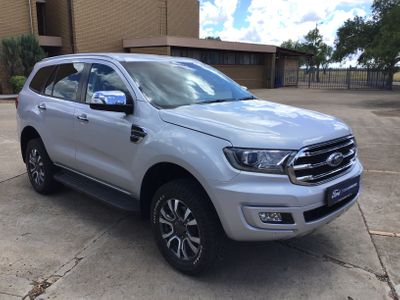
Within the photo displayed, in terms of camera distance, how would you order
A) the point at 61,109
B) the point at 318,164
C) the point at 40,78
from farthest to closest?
1. the point at 40,78
2. the point at 61,109
3. the point at 318,164

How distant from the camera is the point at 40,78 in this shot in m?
5.66

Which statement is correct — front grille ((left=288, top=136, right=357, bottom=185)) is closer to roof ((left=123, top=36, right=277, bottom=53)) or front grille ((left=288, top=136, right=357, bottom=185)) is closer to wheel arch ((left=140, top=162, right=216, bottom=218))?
wheel arch ((left=140, top=162, right=216, bottom=218))

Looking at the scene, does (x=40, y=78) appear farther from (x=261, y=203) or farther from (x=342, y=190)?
(x=342, y=190)

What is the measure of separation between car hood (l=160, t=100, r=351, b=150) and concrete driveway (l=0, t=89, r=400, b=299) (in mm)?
1027

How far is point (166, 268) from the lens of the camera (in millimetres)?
3674

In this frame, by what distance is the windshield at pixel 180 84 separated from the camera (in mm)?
3990

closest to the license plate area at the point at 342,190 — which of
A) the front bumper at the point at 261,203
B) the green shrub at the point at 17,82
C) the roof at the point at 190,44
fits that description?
the front bumper at the point at 261,203

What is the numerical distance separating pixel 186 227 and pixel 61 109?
7.78ft

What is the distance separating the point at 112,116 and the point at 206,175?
55.6 inches

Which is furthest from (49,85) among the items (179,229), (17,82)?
(17,82)

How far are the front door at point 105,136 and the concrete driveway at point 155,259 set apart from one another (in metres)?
0.61

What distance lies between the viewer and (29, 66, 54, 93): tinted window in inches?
217

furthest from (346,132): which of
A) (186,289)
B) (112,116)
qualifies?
(112,116)

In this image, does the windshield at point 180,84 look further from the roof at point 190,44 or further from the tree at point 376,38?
the tree at point 376,38
